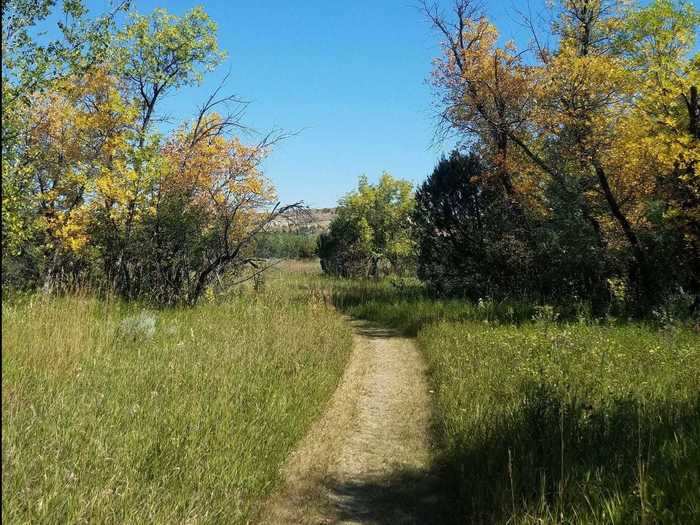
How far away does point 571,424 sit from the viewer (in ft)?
16.3

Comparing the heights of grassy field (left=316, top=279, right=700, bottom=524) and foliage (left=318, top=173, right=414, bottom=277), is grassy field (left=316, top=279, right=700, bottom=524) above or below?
below

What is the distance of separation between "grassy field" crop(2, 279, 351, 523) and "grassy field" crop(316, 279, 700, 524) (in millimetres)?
2022

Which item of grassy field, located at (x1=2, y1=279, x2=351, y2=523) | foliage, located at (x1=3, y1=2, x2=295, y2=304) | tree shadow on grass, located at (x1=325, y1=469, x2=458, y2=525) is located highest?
foliage, located at (x1=3, y1=2, x2=295, y2=304)

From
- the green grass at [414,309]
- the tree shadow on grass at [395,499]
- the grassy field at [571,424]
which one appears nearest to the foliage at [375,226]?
the green grass at [414,309]

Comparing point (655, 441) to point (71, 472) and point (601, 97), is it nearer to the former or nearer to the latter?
point (71, 472)

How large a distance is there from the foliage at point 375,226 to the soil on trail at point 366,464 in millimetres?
22516

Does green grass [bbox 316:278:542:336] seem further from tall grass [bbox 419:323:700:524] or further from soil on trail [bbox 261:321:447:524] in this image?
soil on trail [bbox 261:321:447:524]

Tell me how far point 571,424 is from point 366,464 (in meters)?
2.31

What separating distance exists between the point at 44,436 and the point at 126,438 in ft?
1.95

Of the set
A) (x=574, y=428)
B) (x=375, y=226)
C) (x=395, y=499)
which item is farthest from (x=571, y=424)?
(x=375, y=226)

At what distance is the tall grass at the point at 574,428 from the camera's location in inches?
140

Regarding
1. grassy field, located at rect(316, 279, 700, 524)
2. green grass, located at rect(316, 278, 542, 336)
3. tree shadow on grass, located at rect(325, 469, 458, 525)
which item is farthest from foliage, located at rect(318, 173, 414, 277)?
tree shadow on grass, located at rect(325, 469, 458, 525)

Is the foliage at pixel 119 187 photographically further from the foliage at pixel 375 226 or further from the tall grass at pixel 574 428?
the foliage at pixel 375 226

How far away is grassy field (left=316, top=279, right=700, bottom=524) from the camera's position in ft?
11.7
